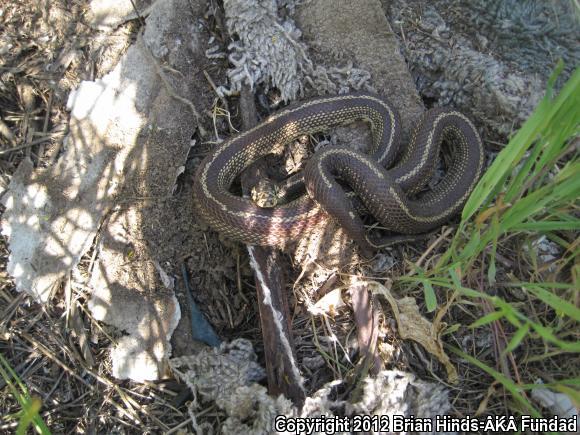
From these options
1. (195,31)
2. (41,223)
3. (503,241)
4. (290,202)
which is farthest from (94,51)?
(503,241)

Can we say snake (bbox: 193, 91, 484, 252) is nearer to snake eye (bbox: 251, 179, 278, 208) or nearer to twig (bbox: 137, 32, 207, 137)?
snake eye (bbox: 251, 179, 278, 208)

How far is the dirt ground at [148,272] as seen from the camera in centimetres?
336

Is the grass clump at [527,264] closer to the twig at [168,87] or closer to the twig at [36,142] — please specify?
the twig at [168,87]

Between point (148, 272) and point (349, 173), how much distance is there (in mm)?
2001

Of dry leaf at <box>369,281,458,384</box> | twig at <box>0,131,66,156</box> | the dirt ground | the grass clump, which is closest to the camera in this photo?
the grass clump

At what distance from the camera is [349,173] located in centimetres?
412

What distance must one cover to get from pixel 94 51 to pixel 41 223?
5.69ft

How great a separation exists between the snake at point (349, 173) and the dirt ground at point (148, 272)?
0.80 feet

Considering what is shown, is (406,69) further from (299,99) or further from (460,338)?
(460,338)

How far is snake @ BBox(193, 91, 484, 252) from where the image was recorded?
3.89 metres

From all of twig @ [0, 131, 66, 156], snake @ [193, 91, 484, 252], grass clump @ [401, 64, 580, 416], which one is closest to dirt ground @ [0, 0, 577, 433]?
twig @ [0, 131, 66, 156]

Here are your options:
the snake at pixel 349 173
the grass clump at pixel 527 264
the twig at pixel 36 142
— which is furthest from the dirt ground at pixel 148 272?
the snake at pixel 349 173

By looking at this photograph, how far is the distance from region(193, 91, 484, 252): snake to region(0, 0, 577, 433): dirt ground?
244mm

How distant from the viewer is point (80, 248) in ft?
12.7
